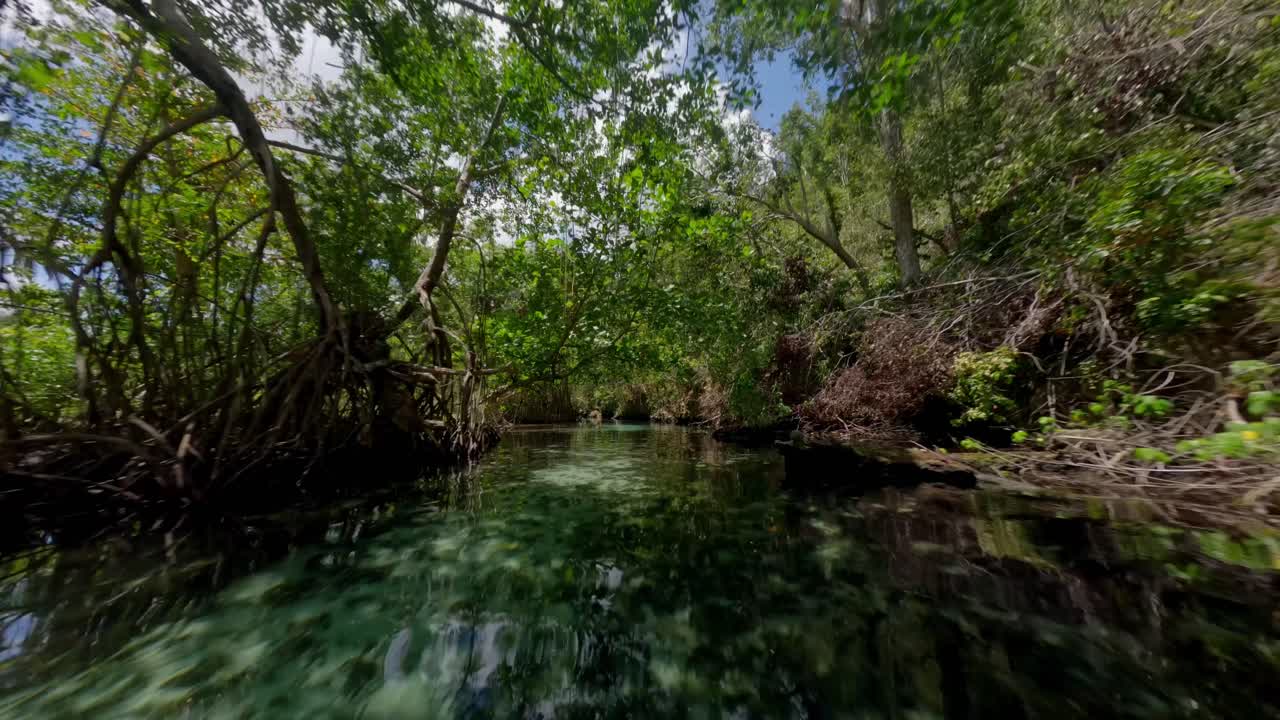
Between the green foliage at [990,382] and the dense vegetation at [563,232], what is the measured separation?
0.15 ft

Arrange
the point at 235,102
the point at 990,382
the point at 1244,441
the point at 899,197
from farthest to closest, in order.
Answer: the point at 899,197 → the point at 990,382 → the point at 235,102 → the point at 1244,441

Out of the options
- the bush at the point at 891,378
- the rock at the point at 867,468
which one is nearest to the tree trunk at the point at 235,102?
the rock at the point at 867,468

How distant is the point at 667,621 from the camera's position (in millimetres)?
2072

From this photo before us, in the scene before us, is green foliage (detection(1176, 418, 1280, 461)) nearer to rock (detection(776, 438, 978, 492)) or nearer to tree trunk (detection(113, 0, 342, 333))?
rock (detection(776, 438, 978, 492))

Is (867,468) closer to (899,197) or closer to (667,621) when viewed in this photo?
(667,621)

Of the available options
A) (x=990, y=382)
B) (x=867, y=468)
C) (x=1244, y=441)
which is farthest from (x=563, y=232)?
(x=1244, y=441)

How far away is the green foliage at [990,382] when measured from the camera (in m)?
5.47

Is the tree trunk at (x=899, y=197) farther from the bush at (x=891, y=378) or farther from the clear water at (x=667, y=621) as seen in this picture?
the clear water at (x=667, y=621)

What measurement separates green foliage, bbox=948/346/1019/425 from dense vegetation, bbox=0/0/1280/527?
0.05 meters

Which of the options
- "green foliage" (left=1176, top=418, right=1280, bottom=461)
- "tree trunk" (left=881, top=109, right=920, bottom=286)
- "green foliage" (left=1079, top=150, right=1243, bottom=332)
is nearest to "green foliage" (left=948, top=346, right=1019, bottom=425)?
"green foliage" (left=1079, top=150, right=1243, bottom=332)

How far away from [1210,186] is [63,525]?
34.6 feet

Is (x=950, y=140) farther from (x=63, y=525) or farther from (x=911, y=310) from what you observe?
(x=63, y=525)

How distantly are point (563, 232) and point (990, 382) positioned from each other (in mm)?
7642

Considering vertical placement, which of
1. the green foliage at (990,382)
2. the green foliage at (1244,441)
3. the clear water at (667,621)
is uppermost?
the green foliage at (990,382)
